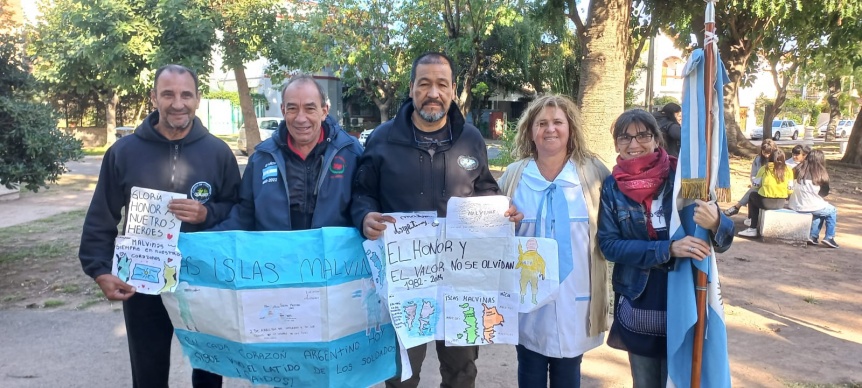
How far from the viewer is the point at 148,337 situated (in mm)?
3121

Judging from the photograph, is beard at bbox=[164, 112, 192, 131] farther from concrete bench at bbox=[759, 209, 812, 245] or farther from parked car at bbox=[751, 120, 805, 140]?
parked car at bbox=[751, 120, 805, 140]

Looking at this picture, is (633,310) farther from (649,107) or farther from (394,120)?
(649,107)

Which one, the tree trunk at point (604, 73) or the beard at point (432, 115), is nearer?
the beard at point (432, 115)

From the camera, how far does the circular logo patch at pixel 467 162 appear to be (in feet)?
10.2

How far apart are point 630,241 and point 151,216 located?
2348 mm

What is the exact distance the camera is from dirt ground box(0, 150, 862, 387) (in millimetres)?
4445

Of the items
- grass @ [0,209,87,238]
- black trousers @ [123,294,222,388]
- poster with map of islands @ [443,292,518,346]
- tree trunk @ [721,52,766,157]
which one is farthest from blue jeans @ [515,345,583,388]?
tree trunk @ [721,52,766,157]

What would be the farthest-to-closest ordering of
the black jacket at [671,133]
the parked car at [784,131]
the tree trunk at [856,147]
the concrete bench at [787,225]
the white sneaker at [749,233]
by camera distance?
the parked car at [784,131]
the tree trunk at [856,147]
the white sneaker at [749,233]
the concrete bench at [787,225]
the black jacket at [671,133]

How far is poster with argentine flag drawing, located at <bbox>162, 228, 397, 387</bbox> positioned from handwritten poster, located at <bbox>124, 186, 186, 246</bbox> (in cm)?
9

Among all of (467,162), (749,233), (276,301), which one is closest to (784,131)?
(749,233)

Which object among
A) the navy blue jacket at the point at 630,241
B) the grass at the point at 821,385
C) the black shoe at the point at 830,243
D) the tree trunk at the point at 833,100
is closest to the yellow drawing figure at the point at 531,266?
the navy blue jacket at the point at 630,241

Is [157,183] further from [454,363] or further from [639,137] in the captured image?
[639,137]

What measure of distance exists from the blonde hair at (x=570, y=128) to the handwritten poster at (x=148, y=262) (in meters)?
1.90

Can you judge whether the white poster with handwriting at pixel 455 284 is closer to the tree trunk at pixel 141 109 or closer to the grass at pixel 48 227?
the grass at pixel 48 227
